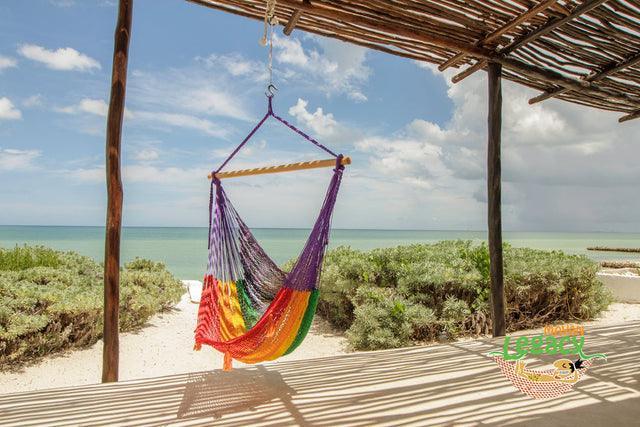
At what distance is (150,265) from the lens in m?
4.91

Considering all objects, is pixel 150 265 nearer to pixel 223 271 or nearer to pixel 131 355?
pixel 131 355

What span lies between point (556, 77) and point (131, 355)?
3.41 meters

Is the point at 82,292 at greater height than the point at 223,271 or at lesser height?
lesser

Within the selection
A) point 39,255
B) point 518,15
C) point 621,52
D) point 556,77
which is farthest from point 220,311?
point 39,255

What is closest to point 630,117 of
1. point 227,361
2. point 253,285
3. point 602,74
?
point 602,74

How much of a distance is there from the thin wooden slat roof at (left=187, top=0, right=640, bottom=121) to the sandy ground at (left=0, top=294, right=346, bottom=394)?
7.37 feet

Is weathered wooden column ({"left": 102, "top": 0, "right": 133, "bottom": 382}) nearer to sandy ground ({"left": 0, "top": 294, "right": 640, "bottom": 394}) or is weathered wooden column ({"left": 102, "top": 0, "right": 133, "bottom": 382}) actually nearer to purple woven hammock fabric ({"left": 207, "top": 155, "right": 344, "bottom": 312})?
purple woven hammock fabric ({"left": 207, "top": 155, "right": 344, "bottom": 312})

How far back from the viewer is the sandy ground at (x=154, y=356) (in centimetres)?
265

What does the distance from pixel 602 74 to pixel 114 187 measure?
2859mm

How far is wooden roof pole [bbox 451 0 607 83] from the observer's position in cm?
205

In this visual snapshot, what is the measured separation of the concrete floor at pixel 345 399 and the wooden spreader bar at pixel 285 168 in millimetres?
895

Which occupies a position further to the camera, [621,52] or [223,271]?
[621,52]

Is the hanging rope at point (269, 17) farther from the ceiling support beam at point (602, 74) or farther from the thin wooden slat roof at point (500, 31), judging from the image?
the ceiling support beam at point (602, 74)

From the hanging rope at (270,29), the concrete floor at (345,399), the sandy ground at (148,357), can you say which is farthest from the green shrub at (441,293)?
the hanging rope at (270,29)
